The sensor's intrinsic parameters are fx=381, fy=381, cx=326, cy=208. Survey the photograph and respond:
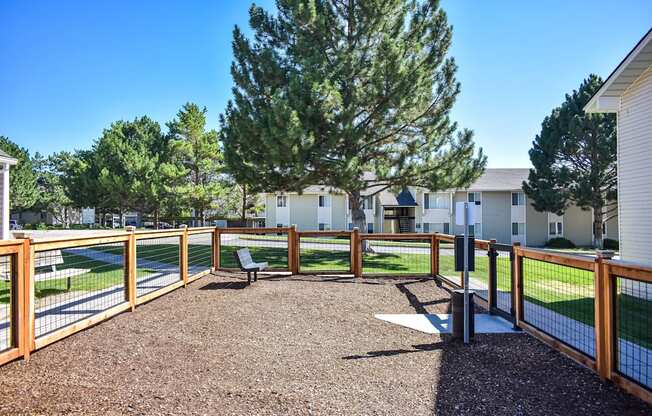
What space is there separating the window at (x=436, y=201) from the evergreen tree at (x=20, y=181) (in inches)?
1586

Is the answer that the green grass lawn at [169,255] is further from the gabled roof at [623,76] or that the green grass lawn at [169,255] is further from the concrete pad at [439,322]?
the gabled roof at [623,76]

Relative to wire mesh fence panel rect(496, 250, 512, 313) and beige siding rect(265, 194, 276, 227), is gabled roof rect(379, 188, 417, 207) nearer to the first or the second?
beige siding rect(265, 194, 276, 227)

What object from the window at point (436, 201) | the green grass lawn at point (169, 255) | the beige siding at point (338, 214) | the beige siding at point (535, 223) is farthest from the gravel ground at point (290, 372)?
the beige siding at point (535, 223)

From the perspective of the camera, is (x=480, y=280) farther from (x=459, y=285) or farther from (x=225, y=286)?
(x=225, y=286)

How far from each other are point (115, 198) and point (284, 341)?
35.1 m

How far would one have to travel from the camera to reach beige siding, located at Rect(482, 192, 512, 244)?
30.7 m

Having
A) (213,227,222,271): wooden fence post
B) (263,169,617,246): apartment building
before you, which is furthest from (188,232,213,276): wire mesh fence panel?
(263,169,617,246): apartment building

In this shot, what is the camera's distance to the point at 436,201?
1223 inches

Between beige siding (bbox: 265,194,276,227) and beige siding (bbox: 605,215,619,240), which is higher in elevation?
beige siding (bbox: 265,194,276,227)

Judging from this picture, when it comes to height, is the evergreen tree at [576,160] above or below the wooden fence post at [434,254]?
above

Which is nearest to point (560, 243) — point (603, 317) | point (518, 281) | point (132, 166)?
point (518, 281)

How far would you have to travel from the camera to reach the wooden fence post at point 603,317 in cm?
363

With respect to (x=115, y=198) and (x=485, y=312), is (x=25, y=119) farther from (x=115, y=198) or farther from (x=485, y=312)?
(x=485, y=312)

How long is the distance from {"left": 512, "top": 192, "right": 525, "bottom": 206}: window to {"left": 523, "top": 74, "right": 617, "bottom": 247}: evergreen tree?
5.84ft
